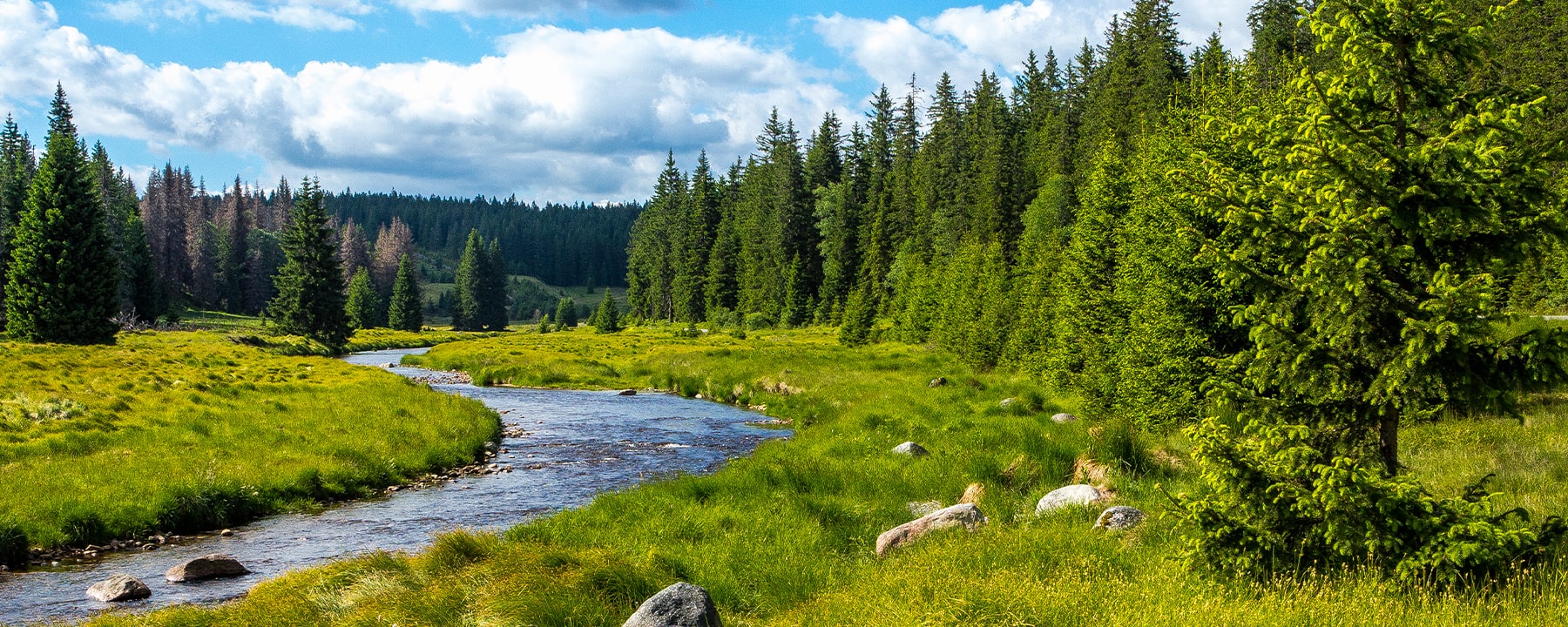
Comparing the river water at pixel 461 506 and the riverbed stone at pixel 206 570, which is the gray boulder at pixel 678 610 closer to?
the river water at pixel 461 506

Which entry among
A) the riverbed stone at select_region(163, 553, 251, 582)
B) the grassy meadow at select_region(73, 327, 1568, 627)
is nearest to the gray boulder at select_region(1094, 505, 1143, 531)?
the grassy meadow at select_region(73, 327, 1568, 627)

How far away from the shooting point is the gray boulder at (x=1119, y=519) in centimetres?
1098

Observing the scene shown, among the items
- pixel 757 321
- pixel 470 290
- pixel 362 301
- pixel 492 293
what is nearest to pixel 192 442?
pixel 757 321

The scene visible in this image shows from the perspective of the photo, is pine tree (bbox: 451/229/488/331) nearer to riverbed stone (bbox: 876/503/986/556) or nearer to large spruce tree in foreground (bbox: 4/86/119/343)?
large spruce tree in foreground (bbox: 4/86/119/343)

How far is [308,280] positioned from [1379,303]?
3219 inches

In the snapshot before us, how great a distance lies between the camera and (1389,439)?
8070 mm

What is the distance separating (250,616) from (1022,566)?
9.21 meters

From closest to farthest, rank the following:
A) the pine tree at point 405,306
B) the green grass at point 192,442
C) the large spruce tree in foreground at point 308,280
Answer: the green grass at point 192,442, the large spruce tree in foreground at point 308,280, the pine tree at point 405,306

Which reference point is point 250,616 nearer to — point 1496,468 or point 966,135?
point 1496,468

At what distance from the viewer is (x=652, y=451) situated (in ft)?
83.2

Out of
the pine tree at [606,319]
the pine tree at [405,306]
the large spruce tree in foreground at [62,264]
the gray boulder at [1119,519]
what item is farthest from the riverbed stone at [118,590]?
the pine tree at [405,306]

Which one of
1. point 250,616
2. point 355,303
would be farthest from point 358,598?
point 355,303

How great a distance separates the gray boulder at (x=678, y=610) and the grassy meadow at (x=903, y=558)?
3.27ft

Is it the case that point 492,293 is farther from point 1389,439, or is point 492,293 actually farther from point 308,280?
point 1389,439
